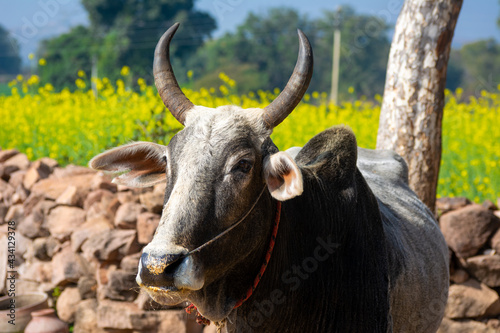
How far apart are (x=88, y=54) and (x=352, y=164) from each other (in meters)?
37.6

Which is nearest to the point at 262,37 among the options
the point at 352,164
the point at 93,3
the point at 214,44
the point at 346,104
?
the point at 214,44

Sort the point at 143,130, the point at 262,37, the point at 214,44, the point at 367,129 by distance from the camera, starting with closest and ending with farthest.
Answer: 1. the point at 143,130
2. the point at 367,129
3. the point at 262,37
4. the point at 214,44

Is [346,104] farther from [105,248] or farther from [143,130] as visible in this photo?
[105,248]

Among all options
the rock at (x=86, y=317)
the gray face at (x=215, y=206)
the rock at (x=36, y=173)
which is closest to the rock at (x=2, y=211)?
the rock at (x=36, y=173)

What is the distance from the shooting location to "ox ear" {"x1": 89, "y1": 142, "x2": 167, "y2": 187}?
2697 millimetres

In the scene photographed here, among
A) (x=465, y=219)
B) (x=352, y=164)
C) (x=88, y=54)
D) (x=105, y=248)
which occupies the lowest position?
(x=105, y=248)

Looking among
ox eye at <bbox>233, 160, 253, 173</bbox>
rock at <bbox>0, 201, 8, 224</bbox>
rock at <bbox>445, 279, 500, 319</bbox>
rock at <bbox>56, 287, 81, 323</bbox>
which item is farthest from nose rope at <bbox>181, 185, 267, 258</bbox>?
rock at <bbox>0, 201, 8, 224</bbox>

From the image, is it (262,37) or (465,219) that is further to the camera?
(262,37)

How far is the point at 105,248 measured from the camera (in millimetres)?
5324

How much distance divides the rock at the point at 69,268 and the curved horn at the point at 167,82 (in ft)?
11.1

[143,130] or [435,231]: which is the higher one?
[143,130]

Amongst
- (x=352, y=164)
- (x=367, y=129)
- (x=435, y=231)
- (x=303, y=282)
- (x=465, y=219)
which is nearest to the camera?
(x=303, y=282)

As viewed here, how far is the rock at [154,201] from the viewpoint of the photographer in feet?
17.3

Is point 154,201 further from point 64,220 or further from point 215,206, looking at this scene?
point 215,206
